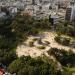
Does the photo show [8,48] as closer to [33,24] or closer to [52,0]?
[33,24]

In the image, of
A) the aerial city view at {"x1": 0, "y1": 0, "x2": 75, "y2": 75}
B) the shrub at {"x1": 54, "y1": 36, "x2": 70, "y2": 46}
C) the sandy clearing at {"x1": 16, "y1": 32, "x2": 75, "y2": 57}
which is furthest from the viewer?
the shrub at {"x1": 54, "y1": 36, "x2": 70, "y2": 46}

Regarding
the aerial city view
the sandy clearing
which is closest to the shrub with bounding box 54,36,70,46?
the aerial city view

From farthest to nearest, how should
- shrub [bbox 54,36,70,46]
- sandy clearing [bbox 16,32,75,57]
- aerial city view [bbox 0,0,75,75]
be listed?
shrub [bbox 54,36,70,46], sandy clearing [bbox 16,32,75,57], aerial city view [bbox 0,0,75,75]

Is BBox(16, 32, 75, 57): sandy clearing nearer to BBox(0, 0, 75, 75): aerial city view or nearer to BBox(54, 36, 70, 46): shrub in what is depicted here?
BBox(0, 0, 75, 75): aerial city view

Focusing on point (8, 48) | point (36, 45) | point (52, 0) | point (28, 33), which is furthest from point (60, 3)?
point (8, 48)

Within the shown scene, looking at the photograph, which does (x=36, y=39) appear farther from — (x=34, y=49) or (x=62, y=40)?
(x=62, y=40)

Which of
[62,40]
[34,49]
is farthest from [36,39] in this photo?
[62,40]

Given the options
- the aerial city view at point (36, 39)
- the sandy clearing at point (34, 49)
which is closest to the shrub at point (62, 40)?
the aerial city view at point (36, 39)

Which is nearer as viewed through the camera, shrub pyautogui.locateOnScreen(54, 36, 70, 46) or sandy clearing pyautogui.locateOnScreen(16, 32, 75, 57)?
sandy clearing pyautogui.locateOnScreen(16, 32, 75, 57)

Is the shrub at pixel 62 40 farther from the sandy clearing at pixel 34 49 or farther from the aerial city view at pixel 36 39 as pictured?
the sandy clearing at pixel 34 49
